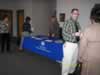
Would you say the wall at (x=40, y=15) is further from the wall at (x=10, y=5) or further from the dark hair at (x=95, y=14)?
the dark hair at (x=95, y=14)

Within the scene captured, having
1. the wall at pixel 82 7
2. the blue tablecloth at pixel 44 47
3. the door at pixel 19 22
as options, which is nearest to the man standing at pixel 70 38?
the blue tablecloth at pixel 44 47

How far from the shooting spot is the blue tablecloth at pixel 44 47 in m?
8.10

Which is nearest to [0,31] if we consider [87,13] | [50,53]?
[50,53]

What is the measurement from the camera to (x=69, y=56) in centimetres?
540

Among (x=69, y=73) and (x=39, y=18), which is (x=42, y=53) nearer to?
(x=69, y=73)

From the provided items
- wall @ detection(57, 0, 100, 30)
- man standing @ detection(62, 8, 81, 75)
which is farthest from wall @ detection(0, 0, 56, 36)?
man standing @ detection(62, 8, 81, 75)

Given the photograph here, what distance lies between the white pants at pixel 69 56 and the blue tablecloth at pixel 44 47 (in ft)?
7.40

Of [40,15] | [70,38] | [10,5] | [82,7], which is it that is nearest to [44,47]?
[82,7]

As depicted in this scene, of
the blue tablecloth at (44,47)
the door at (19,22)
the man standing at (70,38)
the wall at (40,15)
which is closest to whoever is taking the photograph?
the man standing at (70,38)

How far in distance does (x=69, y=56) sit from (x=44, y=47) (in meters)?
4.10

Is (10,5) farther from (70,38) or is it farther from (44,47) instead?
(70,38)

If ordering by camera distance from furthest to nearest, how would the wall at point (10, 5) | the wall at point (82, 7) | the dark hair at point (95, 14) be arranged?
1. the wall at point (10, 5)
2. the wall at point (82, 7)
3. the dark hair at point (95, 14)

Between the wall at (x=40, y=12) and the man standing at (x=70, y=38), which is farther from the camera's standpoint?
the wall at (x=40, y=12)

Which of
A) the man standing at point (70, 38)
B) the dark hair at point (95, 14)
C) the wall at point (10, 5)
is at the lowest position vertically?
the man standing at point (70, 38)
